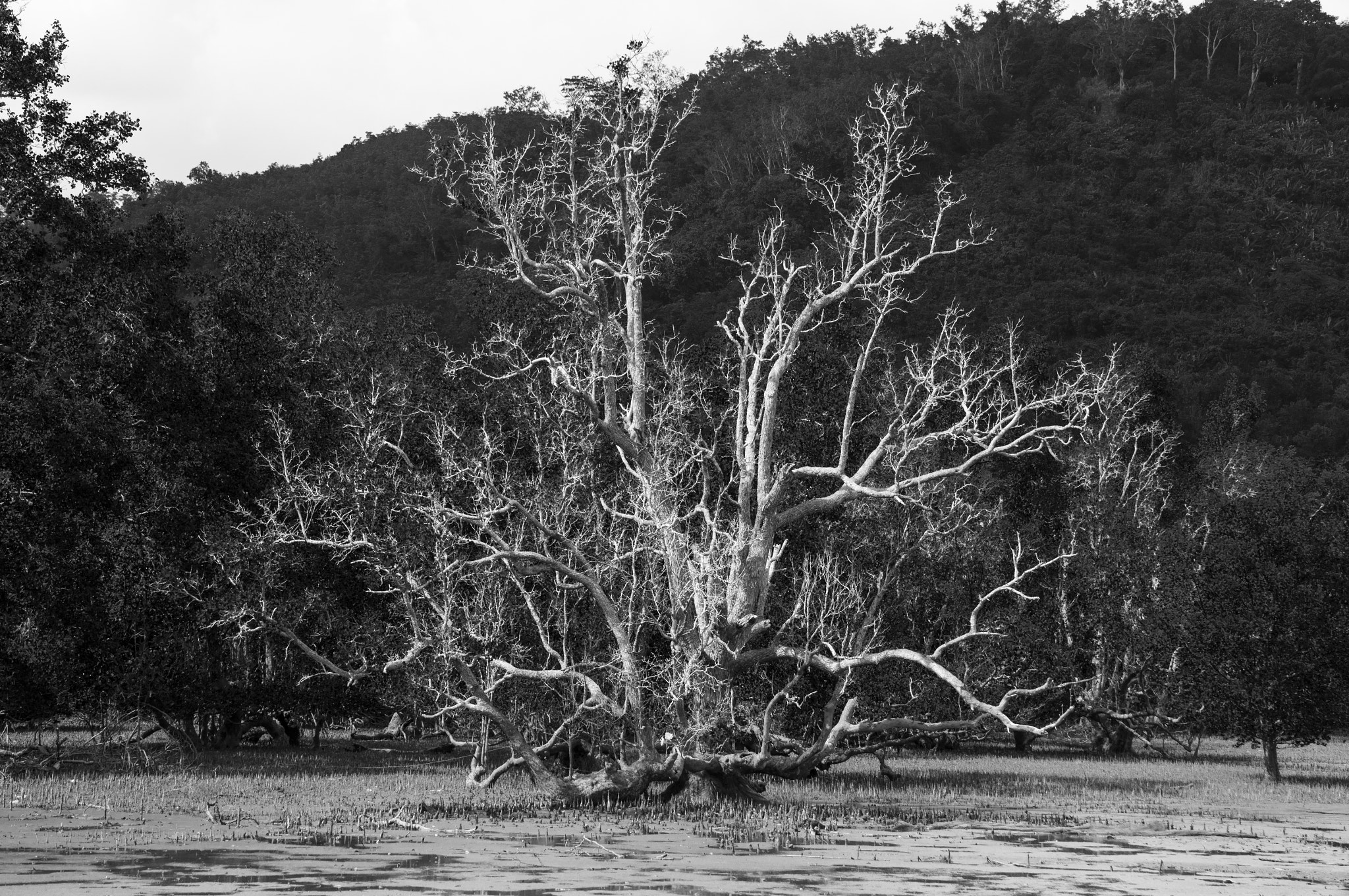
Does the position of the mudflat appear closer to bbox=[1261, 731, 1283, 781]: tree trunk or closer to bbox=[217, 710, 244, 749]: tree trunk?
bbox=[1261, 731, 1283, 781]: tree trunk

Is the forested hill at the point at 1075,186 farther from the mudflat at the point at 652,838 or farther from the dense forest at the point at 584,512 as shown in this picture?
the mudflat at the point at 652,838

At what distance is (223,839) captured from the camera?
1762 cm

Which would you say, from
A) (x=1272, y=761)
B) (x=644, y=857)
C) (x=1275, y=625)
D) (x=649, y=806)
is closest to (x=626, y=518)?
(x=649, y=806)

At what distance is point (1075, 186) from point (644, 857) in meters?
114

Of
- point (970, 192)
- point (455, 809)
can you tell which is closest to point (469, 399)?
point (455, 809)

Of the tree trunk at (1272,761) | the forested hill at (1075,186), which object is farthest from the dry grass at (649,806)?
the forested hill at (1075,186)

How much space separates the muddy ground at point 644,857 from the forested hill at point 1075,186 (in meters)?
43.3

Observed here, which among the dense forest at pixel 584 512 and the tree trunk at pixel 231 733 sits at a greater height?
the dense forest at pixel 584 512

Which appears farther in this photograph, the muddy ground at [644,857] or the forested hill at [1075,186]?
the forested hill at [1075,186]

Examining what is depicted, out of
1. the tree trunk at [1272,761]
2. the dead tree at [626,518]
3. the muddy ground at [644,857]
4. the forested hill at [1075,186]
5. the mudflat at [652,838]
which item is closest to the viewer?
the muddy ground at [644,857]

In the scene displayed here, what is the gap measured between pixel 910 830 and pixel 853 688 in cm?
925

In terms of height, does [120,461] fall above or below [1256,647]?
above

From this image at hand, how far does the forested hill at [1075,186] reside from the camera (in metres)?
89.8

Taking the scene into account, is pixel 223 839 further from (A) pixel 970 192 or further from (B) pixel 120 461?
(A) pixel 970 192
